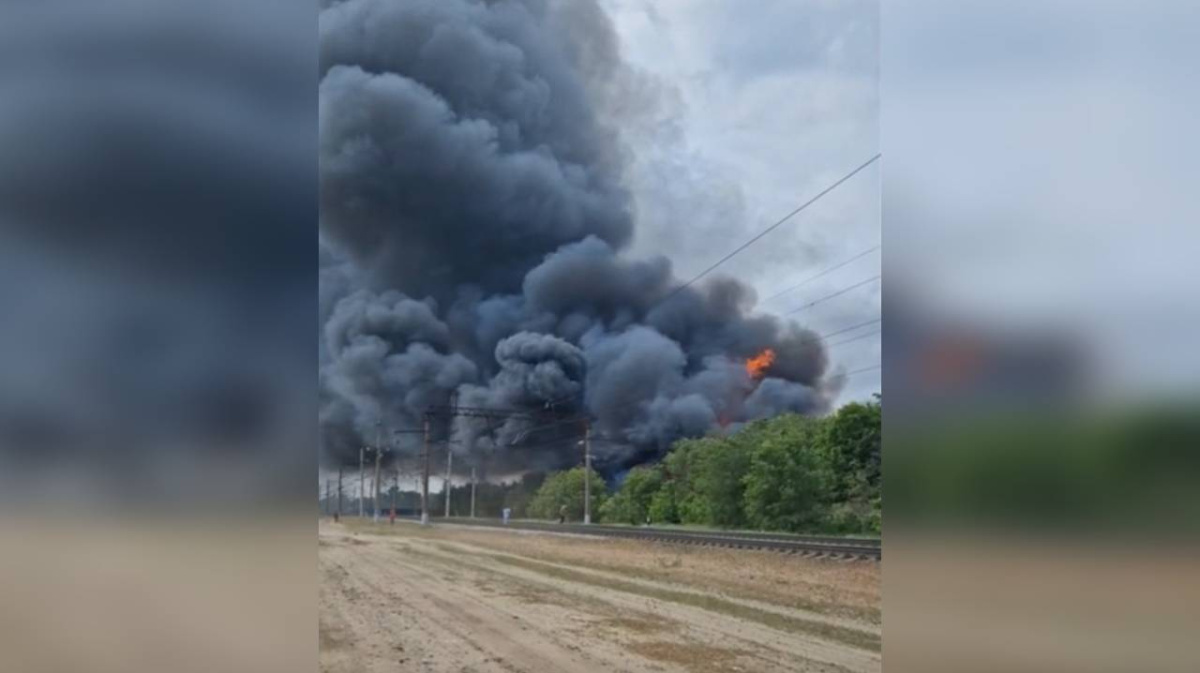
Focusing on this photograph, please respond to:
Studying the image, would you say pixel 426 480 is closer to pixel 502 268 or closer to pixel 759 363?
pixel 502 268

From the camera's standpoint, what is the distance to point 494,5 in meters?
3.84

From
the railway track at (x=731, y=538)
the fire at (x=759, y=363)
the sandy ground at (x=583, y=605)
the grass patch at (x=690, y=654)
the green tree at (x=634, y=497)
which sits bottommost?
the grass patch at (x=690, y=654)

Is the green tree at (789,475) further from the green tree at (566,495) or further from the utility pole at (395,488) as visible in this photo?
the utility pole at (395,488)

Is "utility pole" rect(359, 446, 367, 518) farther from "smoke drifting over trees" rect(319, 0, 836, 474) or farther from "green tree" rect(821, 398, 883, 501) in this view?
"green tree" rect(821, 398, 883, 501)

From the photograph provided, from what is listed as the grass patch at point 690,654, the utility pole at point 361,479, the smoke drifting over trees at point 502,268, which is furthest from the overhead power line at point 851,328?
the utility pole at point 361,479

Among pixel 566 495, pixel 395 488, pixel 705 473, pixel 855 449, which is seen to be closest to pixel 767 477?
pixel 705 473

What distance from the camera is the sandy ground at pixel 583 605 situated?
12.0 ft

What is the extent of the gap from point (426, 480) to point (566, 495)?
0.63 m

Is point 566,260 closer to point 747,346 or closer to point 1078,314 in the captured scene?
point 747,346

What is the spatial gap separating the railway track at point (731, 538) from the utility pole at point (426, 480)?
0.40 metres

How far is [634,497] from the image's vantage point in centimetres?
420

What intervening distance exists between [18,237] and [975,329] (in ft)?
10.8

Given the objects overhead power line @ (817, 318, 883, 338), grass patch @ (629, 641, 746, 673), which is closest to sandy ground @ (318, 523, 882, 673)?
grass patch @ (629, 641, 746, 673)

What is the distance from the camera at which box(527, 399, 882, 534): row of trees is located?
4102 mm
